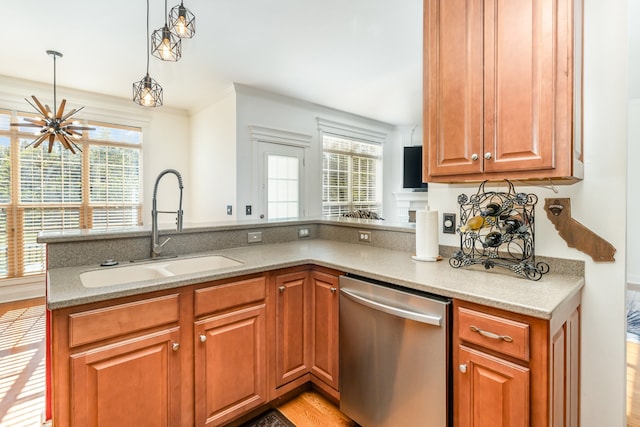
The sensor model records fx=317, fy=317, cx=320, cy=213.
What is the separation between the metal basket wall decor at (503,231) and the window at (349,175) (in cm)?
377

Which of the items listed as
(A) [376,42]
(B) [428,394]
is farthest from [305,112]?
(B) [428,394]

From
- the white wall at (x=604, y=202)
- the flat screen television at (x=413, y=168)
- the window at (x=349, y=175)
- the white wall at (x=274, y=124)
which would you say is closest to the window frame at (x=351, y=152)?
the window at (x=349, y=175)

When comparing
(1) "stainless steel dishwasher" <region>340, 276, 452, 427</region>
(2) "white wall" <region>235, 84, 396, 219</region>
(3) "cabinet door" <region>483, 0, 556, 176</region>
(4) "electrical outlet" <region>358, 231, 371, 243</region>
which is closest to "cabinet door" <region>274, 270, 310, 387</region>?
(1) "stainless steel dishwasher" <region>340, 276, 452, 427</region>

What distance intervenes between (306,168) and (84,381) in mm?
4087

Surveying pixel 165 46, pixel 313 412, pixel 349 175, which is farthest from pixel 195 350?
pixel 349 175

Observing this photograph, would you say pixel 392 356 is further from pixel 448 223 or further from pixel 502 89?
pixel 502 89

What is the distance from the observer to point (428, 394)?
1376mm

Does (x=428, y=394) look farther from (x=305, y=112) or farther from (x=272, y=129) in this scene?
(x=305, y=112)

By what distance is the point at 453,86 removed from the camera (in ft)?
5.13

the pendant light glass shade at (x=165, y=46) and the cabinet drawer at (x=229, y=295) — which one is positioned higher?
the pendant light glass shade at (x=165, y=46)

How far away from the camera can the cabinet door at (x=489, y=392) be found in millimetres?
1129

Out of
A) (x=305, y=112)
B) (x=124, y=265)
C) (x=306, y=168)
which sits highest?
(x=305, y=112)

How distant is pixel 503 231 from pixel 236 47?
298 cm

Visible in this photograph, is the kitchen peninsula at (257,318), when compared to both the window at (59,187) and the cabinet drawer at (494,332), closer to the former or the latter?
the cabinet drawer at (494,332)
